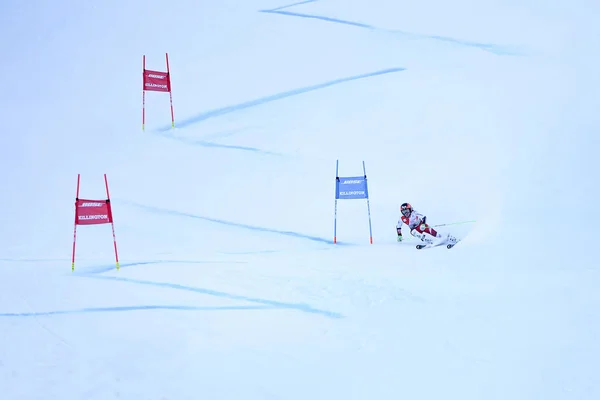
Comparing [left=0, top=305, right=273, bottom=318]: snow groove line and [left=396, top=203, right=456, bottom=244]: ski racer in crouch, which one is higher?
[left=396, top=203, right=456, bottom=244]: ski racer in crouch

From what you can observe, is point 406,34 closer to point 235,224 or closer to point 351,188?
point 351,188

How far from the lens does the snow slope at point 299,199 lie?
307 cm

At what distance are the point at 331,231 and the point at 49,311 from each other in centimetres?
376

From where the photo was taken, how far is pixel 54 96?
37.3 feet

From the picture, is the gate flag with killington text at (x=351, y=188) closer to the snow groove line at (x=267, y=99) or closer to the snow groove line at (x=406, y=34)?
the snow groove line at (x=267, y=99)

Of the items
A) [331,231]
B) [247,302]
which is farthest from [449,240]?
[247,302]

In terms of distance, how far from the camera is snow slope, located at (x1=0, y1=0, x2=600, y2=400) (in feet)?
10.1

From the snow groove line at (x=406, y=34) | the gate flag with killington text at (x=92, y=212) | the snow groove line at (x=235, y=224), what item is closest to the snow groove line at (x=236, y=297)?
the gate flag with killington text at (x=92, y=212)

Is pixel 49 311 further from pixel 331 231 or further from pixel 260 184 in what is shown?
pixel 260 184

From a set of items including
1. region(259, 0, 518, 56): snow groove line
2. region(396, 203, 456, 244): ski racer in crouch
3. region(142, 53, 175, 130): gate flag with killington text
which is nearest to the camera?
region(396, 203, 456, 244): ski racer in crouch

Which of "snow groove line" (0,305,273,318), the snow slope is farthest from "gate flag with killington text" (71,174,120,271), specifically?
"snow groove line" (0,305,273,318)

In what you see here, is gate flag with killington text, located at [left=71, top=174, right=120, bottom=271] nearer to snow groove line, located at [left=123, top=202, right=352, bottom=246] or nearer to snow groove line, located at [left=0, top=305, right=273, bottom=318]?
A: snow groove line, located at [left=0, top=305, right=273, bottom=318]

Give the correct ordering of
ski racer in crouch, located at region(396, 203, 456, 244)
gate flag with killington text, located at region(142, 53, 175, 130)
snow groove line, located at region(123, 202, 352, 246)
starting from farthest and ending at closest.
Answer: gate flag with killington text, located at region(142, 53, 175, 130) < snow groove line, located at region(123, 202, 352, 246) < ski racer in crouch, located at region(396, 203, 456, 244)

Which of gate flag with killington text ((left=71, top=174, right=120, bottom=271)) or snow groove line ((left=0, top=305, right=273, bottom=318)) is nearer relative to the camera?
snow groove line ((left=0, top=305, right=273, bottom=318))
